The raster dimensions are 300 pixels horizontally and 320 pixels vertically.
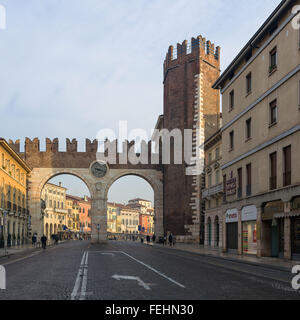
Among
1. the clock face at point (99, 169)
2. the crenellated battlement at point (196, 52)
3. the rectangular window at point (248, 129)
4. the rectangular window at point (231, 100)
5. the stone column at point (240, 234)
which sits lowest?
the stone column at point (240, 234)

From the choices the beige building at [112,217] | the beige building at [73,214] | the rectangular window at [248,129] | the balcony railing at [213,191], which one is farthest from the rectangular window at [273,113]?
the beige building at [112,217]

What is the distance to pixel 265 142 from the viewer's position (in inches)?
1016

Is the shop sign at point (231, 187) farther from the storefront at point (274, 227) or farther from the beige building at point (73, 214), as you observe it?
the beige building at point (73, 214)

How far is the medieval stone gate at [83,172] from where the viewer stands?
55.8 metres

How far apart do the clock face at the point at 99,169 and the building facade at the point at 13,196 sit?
25.0 feet

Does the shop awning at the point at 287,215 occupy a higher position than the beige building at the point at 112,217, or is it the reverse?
the shop awning at the point at 287,215

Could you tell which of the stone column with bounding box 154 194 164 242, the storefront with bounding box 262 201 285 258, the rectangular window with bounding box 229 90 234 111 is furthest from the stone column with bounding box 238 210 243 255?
the stone column with bounding box 154 194 164 242

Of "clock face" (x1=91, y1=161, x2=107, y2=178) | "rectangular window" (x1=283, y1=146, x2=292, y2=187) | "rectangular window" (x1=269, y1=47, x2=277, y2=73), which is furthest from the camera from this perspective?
"clock face" (x1=91, y1=161, x2=107, y2=178)

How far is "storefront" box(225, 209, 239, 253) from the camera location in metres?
30.7

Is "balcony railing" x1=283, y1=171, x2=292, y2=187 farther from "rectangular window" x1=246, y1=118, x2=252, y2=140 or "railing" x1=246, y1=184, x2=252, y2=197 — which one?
"rectangular window" x1=246, y1=118, x2=252, y2=140

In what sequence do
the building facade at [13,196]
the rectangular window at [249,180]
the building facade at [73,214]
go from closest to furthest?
the rectangular window at [249,180]
the building facade at [13,196]
the building facade at [73,214]

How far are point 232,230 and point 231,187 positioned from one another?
286 centimetres

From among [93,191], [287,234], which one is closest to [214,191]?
[287,234]

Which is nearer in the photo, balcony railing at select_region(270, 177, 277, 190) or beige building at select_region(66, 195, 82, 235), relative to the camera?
balcony railing at select_region(270, 177, 277, 190)
